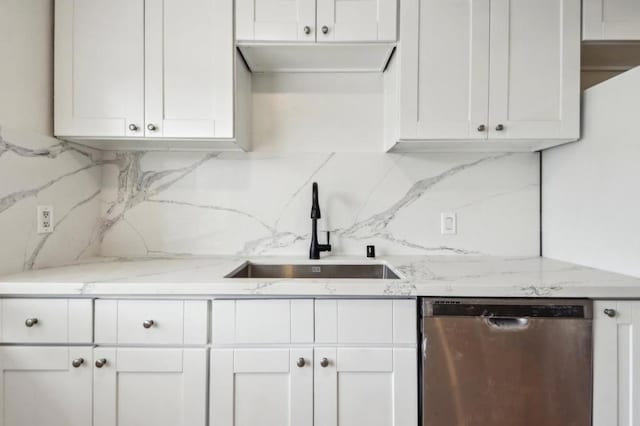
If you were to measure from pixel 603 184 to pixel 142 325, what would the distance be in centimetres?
183

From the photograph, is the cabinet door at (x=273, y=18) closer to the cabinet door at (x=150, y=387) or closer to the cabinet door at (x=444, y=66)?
the cabinet door at (x=444, y=66)

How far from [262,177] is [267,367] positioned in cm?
98

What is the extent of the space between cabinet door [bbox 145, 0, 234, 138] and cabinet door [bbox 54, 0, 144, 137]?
0.18 feet

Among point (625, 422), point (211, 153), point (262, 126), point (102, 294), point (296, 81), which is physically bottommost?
point (625, 422)

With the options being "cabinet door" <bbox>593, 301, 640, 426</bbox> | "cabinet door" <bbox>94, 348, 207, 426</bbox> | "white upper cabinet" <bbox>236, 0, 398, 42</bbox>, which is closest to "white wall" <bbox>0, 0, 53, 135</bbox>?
"white upper cabinet" <bbox>236, 0, 398, 42</bbox>

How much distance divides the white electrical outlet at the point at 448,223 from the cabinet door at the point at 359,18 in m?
0.92

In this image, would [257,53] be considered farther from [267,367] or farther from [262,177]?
[267,367]

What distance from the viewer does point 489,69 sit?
147cm

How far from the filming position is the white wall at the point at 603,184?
1284mm

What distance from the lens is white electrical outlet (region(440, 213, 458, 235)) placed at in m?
1.84

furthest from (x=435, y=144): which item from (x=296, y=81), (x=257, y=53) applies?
(x=257, y=53)

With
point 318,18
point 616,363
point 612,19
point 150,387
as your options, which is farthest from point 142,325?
point 612,19

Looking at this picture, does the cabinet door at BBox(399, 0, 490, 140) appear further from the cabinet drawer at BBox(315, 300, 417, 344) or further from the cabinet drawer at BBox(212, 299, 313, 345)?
the cabinet drawer at BBox(212, 299, 313, 345)

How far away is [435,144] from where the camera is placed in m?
1.62
